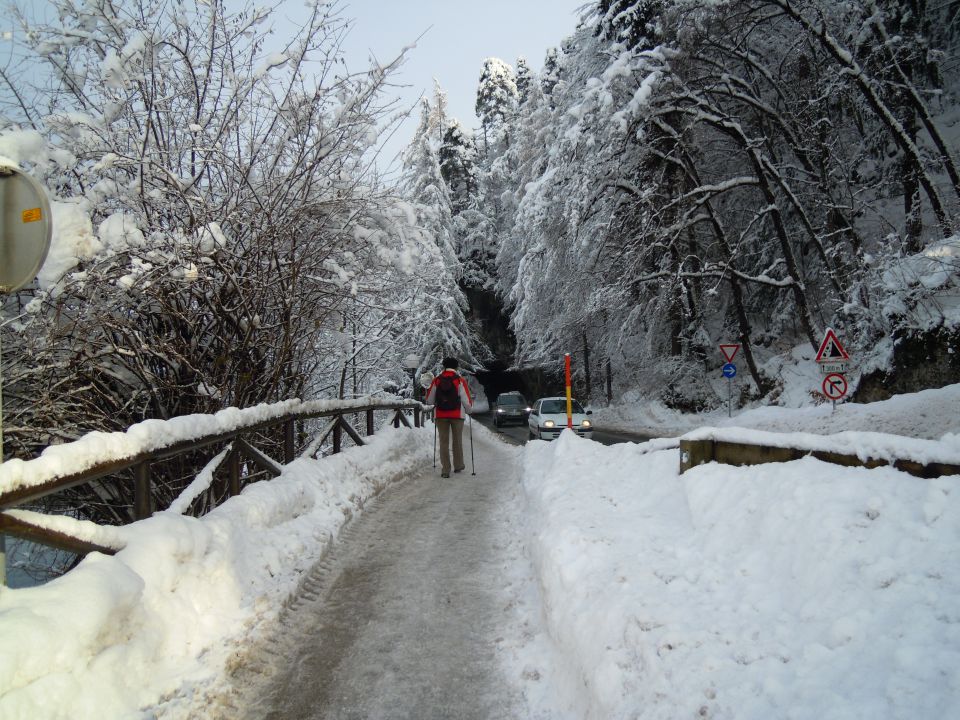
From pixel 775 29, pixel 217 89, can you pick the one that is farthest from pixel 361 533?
pixel 775 29

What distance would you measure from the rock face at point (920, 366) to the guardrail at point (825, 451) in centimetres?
1199

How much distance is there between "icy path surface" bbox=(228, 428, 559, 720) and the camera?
11.7 feet

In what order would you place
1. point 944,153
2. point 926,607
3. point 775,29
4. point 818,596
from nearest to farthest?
point 926,607
point 818,596
point 944,153
point 775,29

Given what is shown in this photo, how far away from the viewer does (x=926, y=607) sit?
244cm

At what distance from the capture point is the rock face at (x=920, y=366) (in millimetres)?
13727

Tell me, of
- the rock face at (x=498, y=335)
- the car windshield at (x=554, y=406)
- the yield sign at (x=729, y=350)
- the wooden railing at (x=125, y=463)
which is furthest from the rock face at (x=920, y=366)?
the rock face at (x=498, y=335)

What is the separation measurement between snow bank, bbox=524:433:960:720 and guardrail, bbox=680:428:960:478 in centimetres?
11

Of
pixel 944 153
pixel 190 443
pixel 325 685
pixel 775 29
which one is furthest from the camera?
pixel 775 29

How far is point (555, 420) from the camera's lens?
60.4 feet

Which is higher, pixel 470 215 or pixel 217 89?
pixel 470 215

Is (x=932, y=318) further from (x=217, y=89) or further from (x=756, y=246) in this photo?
(x=217, y=89)

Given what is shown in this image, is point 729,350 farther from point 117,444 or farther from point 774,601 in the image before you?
point 117,444

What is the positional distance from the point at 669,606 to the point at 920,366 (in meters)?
14.6

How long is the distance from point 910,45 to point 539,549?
18.4m
